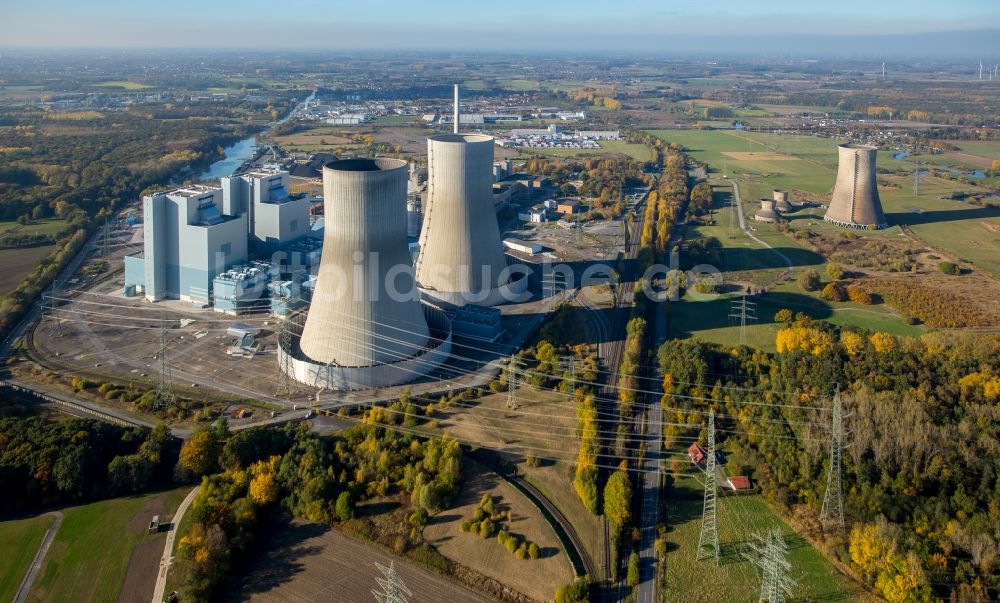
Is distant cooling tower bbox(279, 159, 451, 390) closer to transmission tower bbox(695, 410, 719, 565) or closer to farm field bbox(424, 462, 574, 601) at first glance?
farm field bbox(424, 462, 574, 601)

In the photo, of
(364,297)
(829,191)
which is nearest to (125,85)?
(829,191)

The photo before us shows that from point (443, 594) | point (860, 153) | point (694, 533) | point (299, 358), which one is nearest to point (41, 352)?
point (299, 358)

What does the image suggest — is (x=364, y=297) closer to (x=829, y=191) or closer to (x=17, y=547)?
(x=17, y=547)

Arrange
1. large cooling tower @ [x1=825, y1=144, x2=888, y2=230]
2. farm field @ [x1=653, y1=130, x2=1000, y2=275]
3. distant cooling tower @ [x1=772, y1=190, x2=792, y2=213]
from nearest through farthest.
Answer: farm field @ [x1=653, y1=130, x2=1000, y2=275] → large cooling tower @ [x1=825, y1=144, x2=888, y2=230] → distant cooling tower @ [x1=772, y1=190, x2=792, y2=213]

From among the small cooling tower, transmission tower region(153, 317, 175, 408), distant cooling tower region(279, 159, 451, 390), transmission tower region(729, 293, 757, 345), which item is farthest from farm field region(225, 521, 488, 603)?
the small cooling tower

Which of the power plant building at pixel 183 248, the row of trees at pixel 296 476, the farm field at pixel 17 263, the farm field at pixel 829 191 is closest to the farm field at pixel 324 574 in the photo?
the row of trees at pixel 296 476

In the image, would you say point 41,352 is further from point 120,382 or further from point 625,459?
point 625,459
